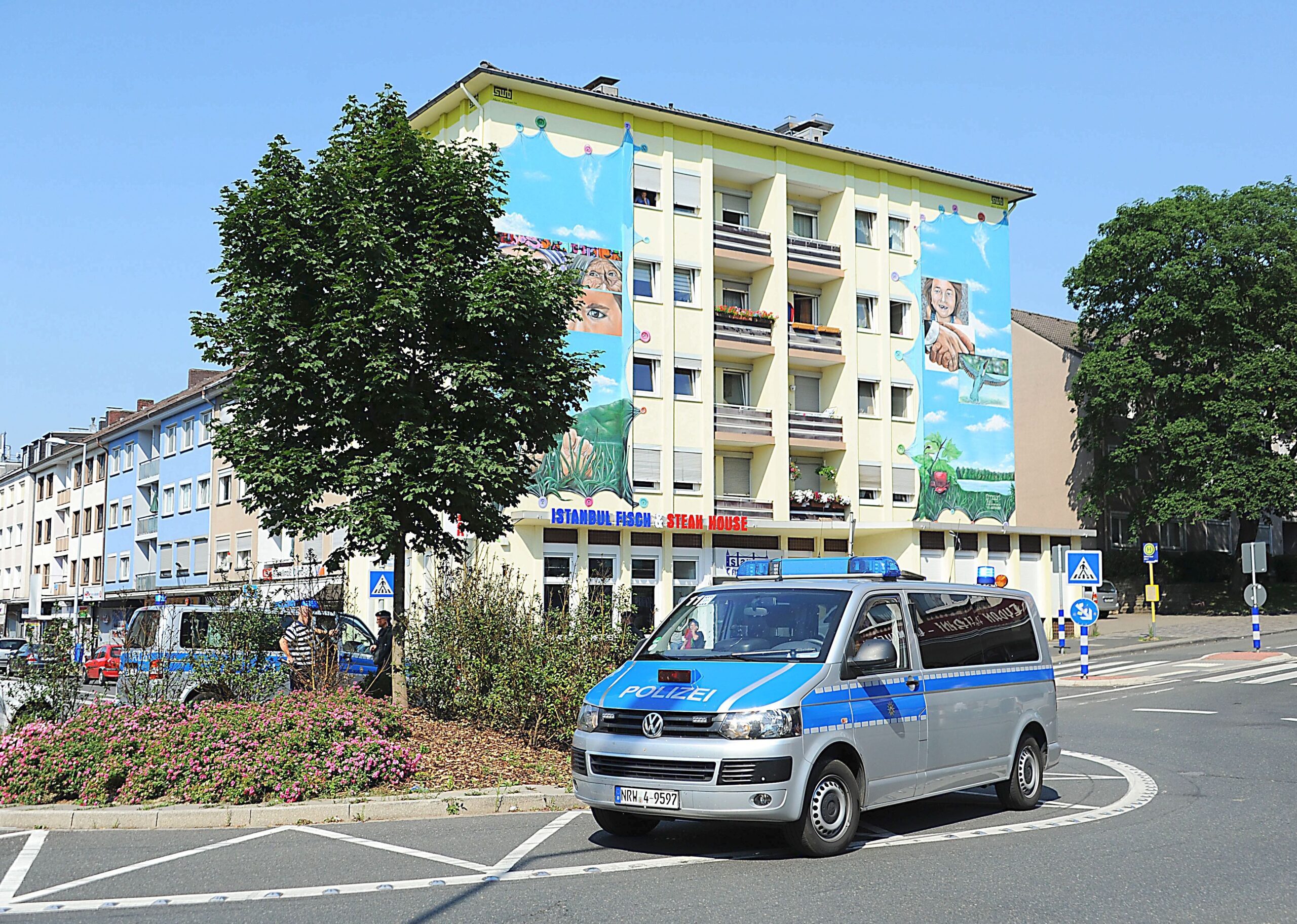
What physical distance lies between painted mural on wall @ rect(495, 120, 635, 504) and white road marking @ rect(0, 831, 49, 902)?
87.9 feet

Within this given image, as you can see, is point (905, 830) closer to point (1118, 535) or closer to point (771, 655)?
point (771, 655)

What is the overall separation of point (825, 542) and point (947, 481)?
5173 millimetres

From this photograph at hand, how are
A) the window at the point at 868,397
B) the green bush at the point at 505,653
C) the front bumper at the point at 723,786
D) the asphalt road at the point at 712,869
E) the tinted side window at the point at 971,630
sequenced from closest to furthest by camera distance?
the asphalt road at the point at 712,869, the front bumper at the point at 723,786, the tinted side window at the point at 971,630, the green bush at the point at 505,653, the window at the point at 868,397

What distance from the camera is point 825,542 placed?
4259 centimetres

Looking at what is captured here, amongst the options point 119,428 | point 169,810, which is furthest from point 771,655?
point 119,428

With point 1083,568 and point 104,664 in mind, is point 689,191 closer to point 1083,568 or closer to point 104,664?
point 1083,568

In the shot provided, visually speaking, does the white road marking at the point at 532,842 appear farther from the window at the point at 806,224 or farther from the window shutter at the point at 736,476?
the window at the point at 806,224

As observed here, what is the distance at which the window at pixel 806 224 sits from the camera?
143ft

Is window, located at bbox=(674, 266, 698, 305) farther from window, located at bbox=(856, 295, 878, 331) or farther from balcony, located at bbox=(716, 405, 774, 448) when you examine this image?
window, located at bbox=(856, 295, 878, 331)

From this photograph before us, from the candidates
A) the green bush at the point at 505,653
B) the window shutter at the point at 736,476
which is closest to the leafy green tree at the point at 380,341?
the green bush at the point at 505,653

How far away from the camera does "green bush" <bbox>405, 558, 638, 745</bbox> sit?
490 inches

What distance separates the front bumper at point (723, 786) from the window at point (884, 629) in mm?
1049

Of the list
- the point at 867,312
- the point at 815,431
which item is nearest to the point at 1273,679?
the point at 815,431

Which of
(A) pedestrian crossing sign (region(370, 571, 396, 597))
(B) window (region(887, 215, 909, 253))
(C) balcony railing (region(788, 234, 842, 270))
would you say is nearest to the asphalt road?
(A) pedestrian crossing sign (region(370, 571, 396, 597))
